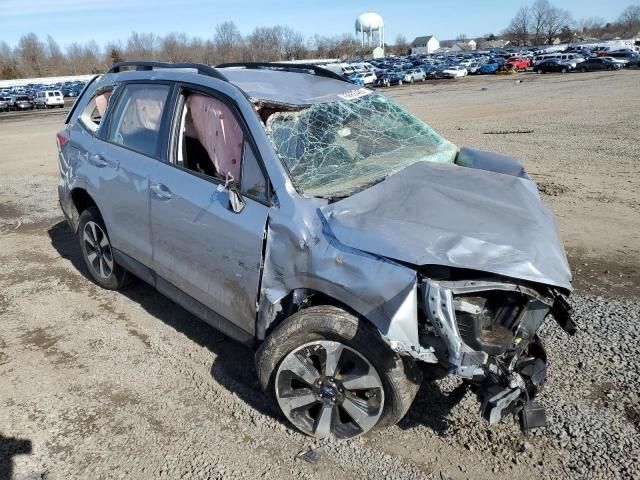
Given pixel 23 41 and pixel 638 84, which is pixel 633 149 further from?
pixel 23 41

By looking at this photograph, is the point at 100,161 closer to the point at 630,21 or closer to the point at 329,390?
the point at 329,390

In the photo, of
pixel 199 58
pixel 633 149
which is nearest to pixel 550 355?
pixel 633 149

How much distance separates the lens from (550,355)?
362cm

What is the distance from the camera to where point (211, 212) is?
3174mm

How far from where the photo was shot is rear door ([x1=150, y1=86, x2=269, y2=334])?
302cm

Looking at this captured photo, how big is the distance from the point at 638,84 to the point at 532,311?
29.5 meters

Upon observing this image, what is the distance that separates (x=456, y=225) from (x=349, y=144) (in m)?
1.13

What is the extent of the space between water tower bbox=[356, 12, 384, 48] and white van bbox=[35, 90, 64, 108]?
91.9m

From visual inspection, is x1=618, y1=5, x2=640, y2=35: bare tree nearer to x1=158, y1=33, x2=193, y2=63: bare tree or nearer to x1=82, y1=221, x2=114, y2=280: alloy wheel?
x1=158, y1=33, x2=193, y2=63: bare tree

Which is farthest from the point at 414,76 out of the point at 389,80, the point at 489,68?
the point at 489,68

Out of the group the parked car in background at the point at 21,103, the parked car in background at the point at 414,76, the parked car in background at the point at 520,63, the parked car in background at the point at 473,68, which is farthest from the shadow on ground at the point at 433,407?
the parked car in background at the point at 473,68

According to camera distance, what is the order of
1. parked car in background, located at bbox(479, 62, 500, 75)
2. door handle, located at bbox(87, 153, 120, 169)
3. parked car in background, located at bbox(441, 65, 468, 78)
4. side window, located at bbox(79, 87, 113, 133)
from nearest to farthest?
door handle, located at bbox(87, 153, 120, 169), side window, located at bbox(79, 87, 113, 133), parked car in background, located at bbox(441, 65, 468, 78), parked car in background, located at bbox(479, 62, 500, 75)

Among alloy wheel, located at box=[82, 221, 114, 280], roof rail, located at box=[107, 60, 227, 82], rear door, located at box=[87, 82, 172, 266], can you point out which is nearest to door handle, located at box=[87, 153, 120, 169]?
rear door, located at box=[87, 82, 172, 266]

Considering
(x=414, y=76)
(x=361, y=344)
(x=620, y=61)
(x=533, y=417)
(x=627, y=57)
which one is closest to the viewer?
(x=533, y=417)
